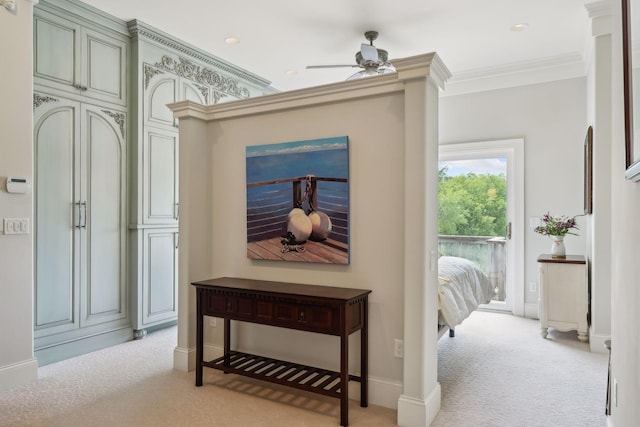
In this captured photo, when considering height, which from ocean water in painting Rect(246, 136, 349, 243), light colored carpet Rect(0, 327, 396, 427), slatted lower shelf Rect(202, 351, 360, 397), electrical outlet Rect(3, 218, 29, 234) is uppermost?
ocean water in painting Rect(246, 136, 349, 243)

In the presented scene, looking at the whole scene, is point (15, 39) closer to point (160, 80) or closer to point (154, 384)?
point (160, 80)

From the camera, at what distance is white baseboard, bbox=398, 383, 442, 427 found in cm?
243

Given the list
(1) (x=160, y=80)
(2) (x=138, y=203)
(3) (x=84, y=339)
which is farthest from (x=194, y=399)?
(1) (x=160, y=80)

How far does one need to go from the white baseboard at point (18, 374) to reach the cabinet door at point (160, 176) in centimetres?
158

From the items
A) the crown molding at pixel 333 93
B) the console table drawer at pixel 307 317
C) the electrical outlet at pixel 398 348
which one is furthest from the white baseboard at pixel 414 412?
the crown molding at pixel 333 93

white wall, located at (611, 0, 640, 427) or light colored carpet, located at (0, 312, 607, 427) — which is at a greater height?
white wall, located at (611, 0, 640, 427)

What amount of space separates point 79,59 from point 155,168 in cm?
116

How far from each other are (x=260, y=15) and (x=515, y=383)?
3.71 metres

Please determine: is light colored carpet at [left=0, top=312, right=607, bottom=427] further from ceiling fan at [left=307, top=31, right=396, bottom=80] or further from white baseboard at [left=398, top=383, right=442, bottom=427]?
ceiling fan at [left=307, top=31, right=396, bottom=80]

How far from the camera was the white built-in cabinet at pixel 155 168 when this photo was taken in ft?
13.5

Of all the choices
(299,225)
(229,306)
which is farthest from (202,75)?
(229,306)

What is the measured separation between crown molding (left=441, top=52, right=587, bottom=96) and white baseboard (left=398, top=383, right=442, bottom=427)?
4.13 metres

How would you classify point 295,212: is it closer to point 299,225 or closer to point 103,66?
point 299,225

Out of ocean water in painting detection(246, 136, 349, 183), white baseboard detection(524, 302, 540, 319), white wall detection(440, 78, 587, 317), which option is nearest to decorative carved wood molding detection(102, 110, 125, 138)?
ocean water in painting detection(246, 136, 349, 183)
